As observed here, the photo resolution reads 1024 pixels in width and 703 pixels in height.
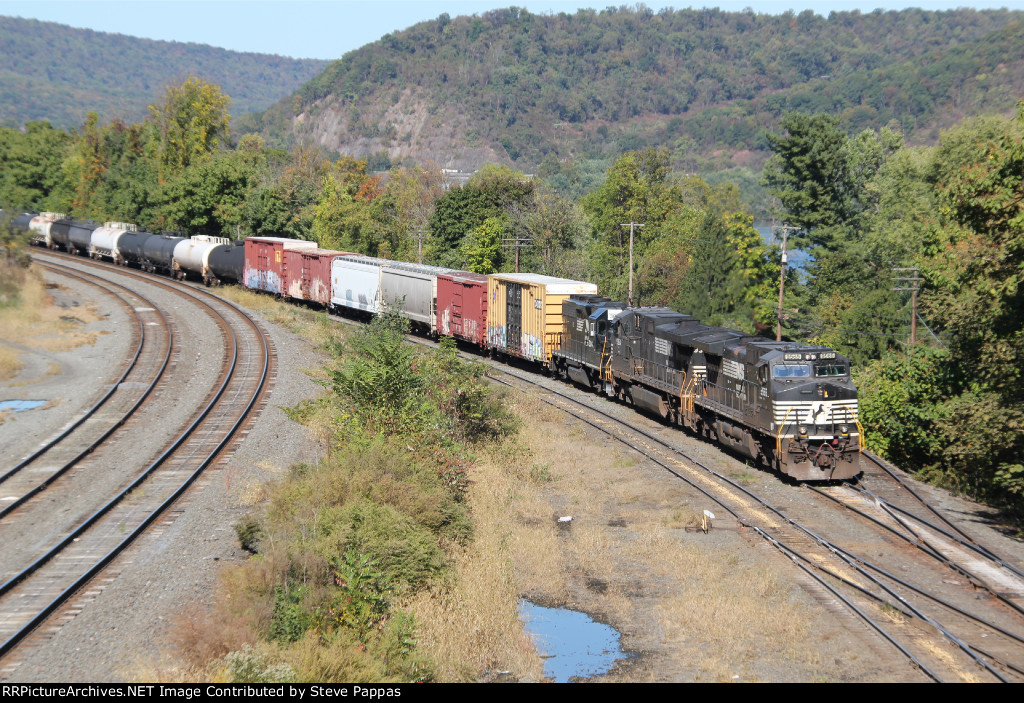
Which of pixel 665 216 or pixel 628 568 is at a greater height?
pixel 665 216

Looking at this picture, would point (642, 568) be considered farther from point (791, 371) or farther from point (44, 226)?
point (44, 226)

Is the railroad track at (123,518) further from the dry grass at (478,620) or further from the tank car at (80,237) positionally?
the tank car at (80,237)

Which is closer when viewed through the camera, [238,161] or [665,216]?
[238,161]

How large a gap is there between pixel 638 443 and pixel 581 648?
13.9 m

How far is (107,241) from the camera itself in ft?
232

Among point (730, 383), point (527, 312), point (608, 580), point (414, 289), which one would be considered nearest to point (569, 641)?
point (608, 580)

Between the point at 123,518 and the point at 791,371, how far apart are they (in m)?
16.6

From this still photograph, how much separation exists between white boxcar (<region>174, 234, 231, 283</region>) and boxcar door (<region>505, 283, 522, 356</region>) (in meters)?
29.0

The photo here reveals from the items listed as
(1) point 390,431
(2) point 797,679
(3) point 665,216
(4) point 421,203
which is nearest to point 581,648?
(2) point 797,679

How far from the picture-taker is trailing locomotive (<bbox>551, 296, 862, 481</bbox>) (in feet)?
79.3

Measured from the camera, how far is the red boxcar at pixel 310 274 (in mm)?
52781

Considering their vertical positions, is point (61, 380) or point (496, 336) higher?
point (496, 336)

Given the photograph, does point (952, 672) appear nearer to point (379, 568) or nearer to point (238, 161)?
point (379, 568)

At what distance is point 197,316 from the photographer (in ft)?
164
